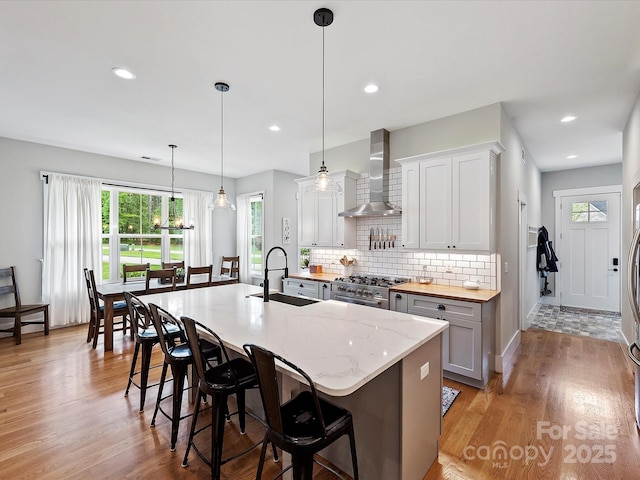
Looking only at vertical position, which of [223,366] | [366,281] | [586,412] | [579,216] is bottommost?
[586,412]

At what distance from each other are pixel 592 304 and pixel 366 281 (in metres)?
5.23

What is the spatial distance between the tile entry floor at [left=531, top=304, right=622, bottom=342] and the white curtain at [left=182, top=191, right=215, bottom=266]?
6331mm

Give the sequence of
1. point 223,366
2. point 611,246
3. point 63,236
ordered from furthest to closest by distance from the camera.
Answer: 1. point 611,246
2. point 63,236
3. point 223,366

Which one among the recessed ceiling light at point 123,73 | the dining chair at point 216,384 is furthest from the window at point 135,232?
the dining chair at point 216,384

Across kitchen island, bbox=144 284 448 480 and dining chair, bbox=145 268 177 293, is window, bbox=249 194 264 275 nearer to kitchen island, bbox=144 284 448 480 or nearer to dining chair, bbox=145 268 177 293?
dining chair, bbox=145 268 177 293

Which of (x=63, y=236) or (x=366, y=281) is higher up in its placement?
(x=63, y=236)

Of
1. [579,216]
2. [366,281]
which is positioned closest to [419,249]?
[366,281]

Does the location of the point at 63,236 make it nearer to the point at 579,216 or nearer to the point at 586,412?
the point at 586,412

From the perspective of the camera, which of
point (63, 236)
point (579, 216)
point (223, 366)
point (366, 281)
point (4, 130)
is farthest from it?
point (579, 216)

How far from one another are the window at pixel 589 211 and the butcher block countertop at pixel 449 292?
14.5 feet

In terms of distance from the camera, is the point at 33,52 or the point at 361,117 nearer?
the point at 33,52

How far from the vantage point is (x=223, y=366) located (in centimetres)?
200

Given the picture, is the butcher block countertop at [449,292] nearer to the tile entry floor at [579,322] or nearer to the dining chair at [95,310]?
the tile entry floor at [579,322]

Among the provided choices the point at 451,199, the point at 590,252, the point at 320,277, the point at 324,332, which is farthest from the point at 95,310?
the point at 590,252
